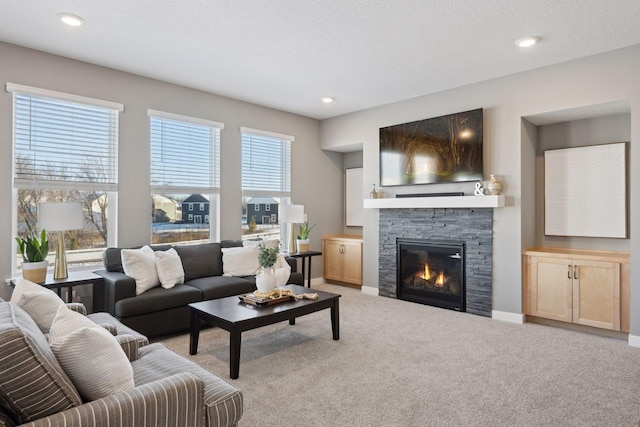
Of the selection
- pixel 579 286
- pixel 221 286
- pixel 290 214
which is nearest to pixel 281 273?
pixel 221 286

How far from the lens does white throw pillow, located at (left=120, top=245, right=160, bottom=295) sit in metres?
3.66

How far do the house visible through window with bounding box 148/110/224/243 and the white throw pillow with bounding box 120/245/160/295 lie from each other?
0.79 meters

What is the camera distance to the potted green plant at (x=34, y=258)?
3.31 m

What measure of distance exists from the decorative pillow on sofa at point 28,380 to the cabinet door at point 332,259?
5.00 metres

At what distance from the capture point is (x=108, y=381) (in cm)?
146

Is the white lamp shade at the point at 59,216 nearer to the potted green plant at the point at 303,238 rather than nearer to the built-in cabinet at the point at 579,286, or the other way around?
the potted green plant at the point at 303,238

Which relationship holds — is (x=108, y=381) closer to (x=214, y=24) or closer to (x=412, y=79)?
(x=214, y=24)

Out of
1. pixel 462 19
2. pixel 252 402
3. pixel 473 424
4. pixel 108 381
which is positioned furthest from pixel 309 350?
pixel 462 19

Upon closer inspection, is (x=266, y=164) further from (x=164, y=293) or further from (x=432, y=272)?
(x=432, y=272)

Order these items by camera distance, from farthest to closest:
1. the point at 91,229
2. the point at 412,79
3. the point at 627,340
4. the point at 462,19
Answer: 1. the point at 412,79
2. the point at 91,229
3. the point at 627,340
4. the point at 462,19

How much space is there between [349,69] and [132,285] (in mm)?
3090

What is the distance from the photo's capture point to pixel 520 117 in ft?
14.0

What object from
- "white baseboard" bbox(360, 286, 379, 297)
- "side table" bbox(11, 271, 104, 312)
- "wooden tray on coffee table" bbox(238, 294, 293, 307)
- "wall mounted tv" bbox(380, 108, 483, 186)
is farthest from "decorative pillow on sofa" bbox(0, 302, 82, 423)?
"white baseboard" bbox(360, 286, 379, 297)

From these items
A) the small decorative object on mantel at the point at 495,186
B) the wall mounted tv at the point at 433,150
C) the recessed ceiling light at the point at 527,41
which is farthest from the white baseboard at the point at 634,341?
the recessed ceiling light at the point at 527,41
